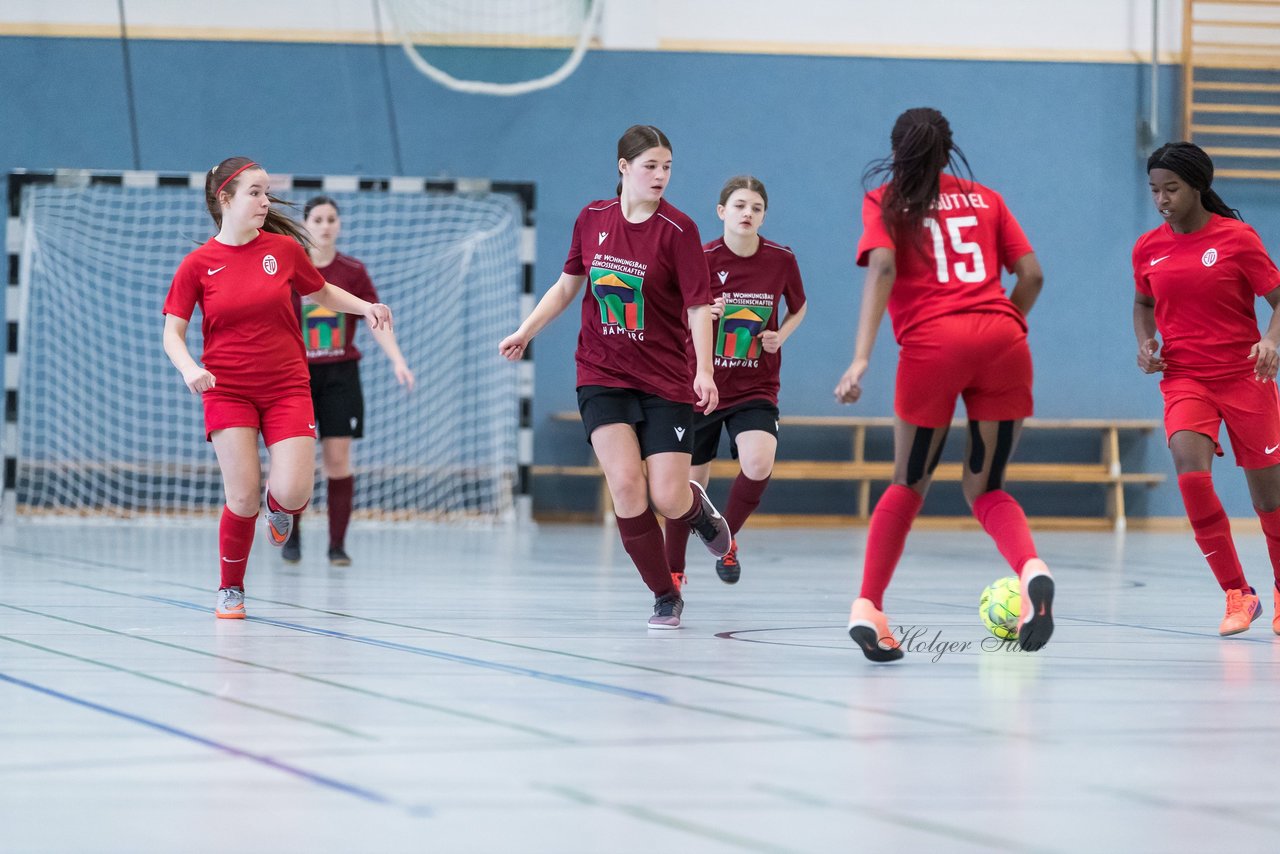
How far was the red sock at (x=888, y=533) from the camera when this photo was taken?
3799 millimetres

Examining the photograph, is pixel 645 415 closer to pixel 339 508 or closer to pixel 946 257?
pixel 946 257

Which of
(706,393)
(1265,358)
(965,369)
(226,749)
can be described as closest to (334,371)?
(706,393)

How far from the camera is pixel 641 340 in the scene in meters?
4.52

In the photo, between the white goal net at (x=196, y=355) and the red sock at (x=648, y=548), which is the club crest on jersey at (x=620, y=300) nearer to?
the red sock at (x=648, y=548)

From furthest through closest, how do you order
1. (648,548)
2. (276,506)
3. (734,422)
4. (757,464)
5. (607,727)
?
(734,422) < (757,464) < (276,506) < (648,548) < (607,727)

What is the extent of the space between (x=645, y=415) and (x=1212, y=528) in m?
1.75

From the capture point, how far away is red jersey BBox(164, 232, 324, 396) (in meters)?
4.82

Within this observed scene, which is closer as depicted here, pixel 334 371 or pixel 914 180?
pixel 914 180

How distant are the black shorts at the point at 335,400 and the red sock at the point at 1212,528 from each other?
3.93 m

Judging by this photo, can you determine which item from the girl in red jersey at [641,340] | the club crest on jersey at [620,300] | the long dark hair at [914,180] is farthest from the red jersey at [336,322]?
the long dark hair at [914,180]

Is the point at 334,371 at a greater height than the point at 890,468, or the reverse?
the point at 334,371

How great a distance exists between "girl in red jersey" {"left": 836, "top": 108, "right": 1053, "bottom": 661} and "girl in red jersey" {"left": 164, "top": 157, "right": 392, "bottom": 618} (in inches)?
72.6

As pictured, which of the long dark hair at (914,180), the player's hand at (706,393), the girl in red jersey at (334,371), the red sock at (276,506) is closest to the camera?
the long dark hair at (914,180)

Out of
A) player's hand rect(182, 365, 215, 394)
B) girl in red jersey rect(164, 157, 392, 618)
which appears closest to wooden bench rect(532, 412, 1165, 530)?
girl in red jersey rect(164, 157, 392, 618)
